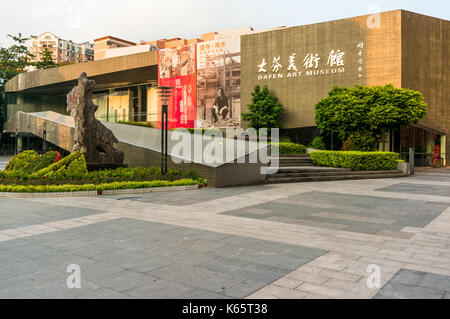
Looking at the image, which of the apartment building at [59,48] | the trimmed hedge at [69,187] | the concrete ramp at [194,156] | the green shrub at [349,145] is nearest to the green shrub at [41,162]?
the trimmed hedge at [69,187]

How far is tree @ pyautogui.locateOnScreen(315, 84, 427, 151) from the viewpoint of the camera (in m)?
19.6

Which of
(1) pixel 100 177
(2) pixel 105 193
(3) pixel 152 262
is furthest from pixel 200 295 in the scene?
(1) pixel 100 177

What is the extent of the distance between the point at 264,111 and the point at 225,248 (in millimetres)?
21980

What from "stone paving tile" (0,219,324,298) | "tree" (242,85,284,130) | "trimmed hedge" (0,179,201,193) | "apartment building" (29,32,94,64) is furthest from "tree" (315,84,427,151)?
"apartment building" (29,32,94,64)

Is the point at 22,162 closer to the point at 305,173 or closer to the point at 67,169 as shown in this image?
the point at 67,169

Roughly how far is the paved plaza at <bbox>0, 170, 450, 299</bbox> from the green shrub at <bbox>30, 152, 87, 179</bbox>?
2.94 m

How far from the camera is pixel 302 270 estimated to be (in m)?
4.43

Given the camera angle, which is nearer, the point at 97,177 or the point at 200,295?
the point at 200,295

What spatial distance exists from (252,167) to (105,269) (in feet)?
33.8

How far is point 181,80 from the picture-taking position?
3266 cm

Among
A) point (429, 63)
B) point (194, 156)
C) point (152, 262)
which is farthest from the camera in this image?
point (429, 63)

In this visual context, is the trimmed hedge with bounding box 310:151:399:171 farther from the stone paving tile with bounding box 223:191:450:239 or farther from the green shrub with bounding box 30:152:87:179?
the green shrub with bounding box 30:152:87:179

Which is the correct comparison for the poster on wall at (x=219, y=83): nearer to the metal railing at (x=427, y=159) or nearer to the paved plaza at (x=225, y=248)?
the metal railing at (x=427, y=159)
